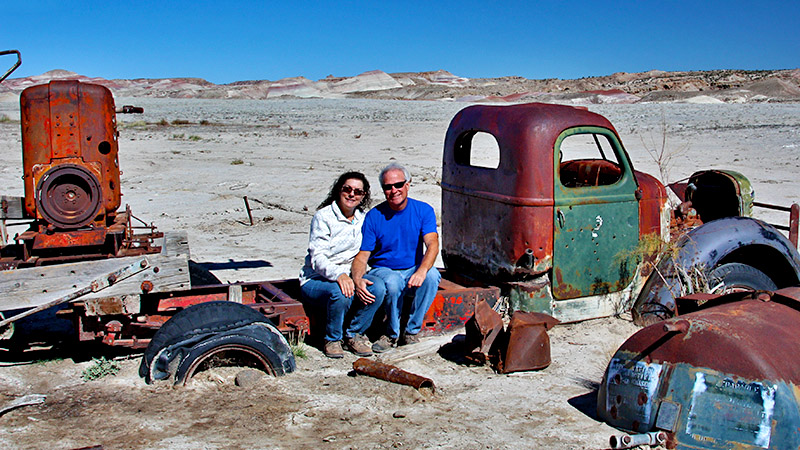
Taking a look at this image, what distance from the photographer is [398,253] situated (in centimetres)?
527

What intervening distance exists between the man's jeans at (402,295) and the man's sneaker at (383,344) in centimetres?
3

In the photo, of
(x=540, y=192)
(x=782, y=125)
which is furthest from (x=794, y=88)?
(x=540, y=192)

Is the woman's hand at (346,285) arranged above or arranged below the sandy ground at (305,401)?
above

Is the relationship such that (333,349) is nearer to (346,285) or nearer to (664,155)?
(346,285)

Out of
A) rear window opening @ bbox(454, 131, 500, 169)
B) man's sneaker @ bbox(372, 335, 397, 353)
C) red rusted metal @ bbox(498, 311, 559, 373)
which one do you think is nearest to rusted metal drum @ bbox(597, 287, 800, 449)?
red rusted metal @ bbox(498, 311, 559, 373)

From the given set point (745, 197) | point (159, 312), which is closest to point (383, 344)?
point (159, 312)

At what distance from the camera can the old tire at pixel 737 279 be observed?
545 centimetres

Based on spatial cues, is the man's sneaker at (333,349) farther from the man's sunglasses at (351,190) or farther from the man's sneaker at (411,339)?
the man's sunglasses at (351,190)

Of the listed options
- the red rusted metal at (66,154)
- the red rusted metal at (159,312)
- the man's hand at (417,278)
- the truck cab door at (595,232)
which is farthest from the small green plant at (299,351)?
the truck cab door at (595,232)

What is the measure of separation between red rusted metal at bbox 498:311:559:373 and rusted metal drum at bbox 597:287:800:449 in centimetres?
87

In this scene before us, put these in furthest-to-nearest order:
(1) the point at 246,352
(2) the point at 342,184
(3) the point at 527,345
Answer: (2) the point at 342,184 < (3) the point at 527,345 < (1) the point at 246,352

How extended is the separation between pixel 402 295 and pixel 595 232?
59.4 inches

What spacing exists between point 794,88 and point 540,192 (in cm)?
5251

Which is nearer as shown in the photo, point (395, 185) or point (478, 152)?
point (395, 185)
